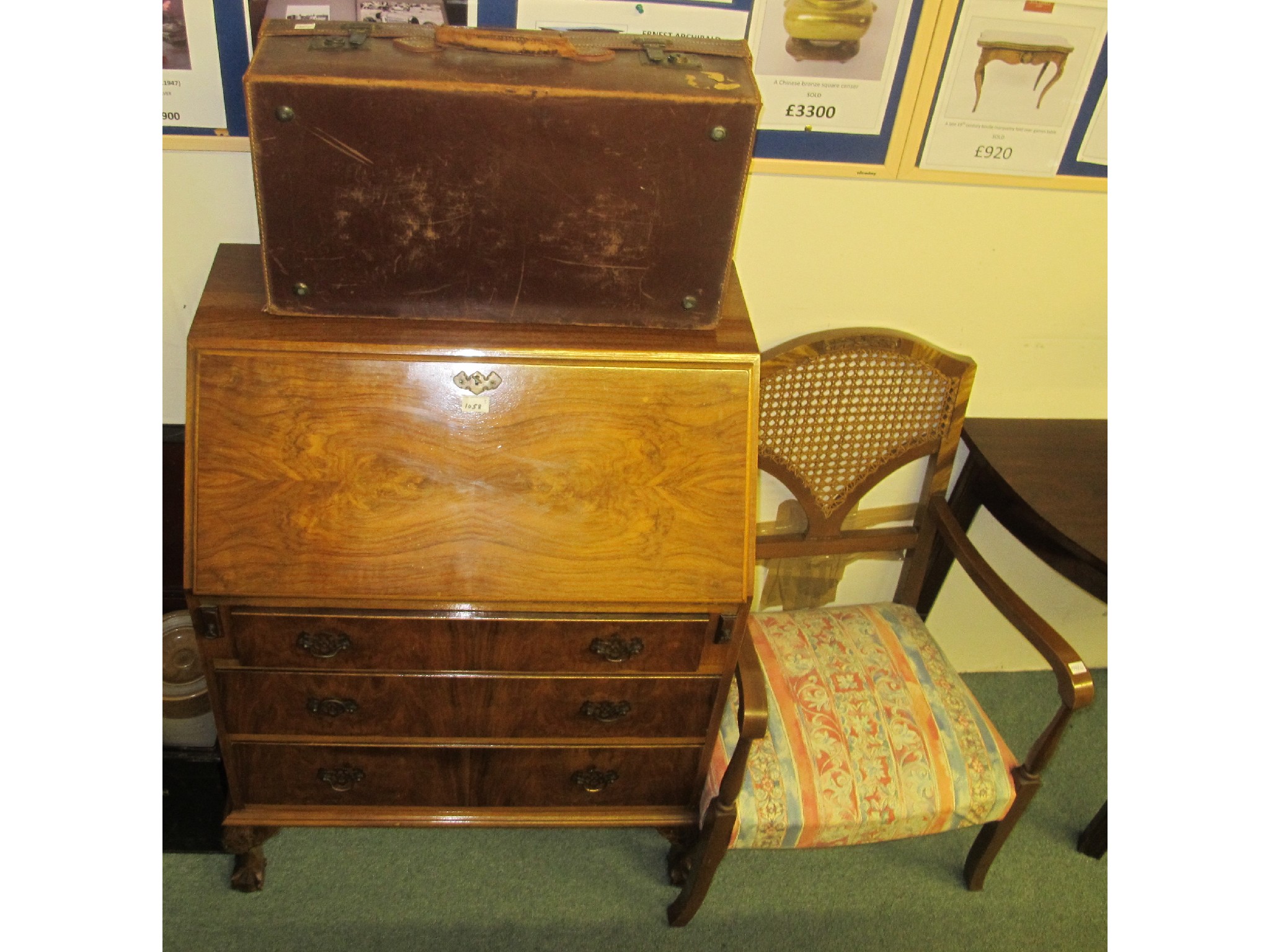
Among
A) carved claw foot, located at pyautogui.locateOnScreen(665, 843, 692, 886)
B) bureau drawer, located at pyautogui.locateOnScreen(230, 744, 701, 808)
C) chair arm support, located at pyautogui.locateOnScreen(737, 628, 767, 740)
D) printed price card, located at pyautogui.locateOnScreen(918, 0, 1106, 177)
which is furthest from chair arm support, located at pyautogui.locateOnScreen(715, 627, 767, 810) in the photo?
printed price card, located at pyautogui.locateOnScreen(918, 0, 1106, 177)

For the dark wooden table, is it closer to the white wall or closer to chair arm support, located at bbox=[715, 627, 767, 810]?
the white wall

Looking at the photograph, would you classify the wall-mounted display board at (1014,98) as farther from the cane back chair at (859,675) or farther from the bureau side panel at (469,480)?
the bureau side panel at (469,480)

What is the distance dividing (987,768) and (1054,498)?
1.91ft

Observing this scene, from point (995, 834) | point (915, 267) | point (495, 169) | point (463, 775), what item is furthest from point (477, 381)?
point (995, 834)

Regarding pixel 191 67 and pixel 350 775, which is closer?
pixel 191 67

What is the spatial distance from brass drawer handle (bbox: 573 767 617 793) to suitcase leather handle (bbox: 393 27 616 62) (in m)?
1.32

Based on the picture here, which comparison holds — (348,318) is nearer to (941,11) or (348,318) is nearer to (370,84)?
(370,84)

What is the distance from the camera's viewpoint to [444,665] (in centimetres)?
173

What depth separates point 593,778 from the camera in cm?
198

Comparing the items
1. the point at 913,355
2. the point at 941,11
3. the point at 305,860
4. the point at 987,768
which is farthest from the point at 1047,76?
the point at 305,860

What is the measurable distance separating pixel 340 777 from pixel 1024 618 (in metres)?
1.41

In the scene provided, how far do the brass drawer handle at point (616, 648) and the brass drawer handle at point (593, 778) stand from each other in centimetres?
36

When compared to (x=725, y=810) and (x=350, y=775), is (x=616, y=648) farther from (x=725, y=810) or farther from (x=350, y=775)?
(x=350, y=775)

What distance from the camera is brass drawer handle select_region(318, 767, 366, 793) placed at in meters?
1.92
